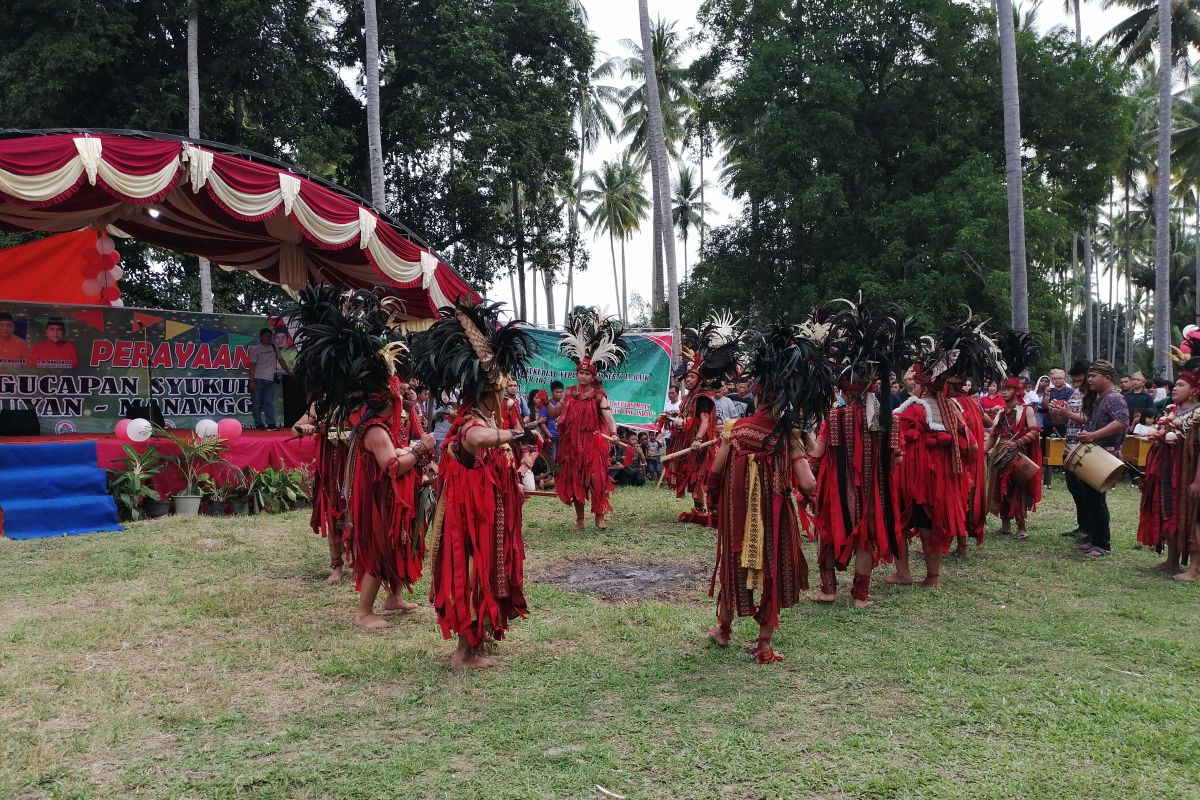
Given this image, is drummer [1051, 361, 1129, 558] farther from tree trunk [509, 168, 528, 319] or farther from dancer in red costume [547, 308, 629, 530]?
tree trunk [509, 168, 528, 319]

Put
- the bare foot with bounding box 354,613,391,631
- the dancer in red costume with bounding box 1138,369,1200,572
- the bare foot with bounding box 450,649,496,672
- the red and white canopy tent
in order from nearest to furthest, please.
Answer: the bare foot with bounding box 450,649,496,672 < the bare foot with bounding box 354,613,391,631 < the dancer in red costume with bounding box 1138,369,1200,572 < the red and white canopy tent

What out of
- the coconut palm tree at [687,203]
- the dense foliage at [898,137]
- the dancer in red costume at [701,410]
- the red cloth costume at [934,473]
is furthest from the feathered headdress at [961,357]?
the coconut palm tree at [687,203]

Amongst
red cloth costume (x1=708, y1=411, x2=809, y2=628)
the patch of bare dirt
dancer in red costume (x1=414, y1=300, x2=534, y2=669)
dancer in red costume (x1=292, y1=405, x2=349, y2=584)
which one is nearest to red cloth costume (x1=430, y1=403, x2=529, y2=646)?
dancer in red costume (x1=414, y1=300, x2=534, y2=669)

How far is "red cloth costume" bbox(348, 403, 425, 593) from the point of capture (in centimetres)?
591

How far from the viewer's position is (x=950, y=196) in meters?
18.3

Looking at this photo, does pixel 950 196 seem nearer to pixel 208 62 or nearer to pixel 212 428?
pixel 212 428

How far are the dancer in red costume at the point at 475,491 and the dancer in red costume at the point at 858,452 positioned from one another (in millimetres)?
2523

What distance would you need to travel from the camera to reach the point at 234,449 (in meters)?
10.9

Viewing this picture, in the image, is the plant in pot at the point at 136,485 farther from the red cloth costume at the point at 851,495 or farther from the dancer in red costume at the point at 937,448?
the dancer in red costume at the point at 937,448

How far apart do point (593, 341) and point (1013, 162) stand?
9.50m

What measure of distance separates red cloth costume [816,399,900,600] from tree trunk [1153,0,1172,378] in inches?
563

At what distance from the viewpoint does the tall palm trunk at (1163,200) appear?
699 inches

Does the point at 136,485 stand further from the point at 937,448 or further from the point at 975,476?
the point at 975,476

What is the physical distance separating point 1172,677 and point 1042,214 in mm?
15098
